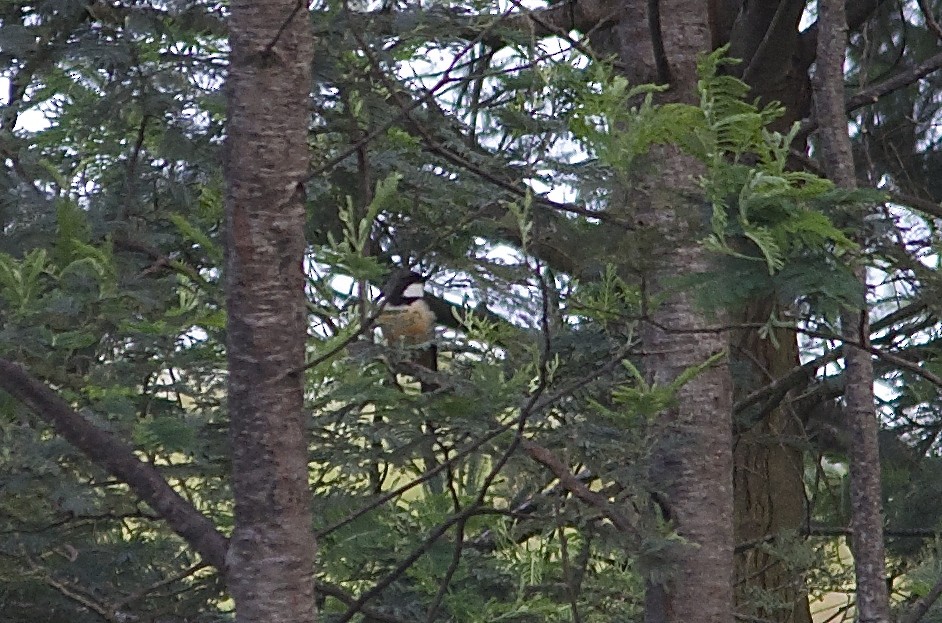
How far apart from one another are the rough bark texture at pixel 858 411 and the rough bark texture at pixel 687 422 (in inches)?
17.9

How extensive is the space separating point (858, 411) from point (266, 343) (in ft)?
5.60

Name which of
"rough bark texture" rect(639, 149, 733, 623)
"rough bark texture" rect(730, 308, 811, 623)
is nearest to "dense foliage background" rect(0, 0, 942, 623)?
"rough bark texture" rect(639, 149, 733, 623)

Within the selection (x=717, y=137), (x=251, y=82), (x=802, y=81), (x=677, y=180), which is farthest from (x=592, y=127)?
(x=802, y=81)

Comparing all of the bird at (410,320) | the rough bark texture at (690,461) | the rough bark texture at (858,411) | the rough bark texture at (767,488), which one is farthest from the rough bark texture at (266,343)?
the rough bark texture at (767,488)

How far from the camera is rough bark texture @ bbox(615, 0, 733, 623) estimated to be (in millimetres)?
3035

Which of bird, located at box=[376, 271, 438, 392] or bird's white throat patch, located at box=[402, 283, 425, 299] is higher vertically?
bird's white throat patch, located at box=[402, 283, 425, 299]

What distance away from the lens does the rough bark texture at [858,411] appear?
335 cm

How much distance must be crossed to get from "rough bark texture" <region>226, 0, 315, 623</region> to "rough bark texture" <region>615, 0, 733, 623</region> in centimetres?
92

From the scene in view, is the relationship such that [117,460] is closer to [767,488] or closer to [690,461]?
[690,461]

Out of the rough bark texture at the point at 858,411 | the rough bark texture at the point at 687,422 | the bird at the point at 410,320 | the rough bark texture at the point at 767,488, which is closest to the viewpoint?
the rough bark texture at the point at 687,422

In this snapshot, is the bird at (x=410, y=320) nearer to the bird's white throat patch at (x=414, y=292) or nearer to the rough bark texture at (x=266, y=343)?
the bird's white throat patch at (x=414, y=292)

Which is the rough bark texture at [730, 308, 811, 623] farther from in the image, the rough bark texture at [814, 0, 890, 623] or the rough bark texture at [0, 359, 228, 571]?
the rough bark texture at [0, 359, 228, 571]

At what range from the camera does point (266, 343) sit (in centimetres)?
240

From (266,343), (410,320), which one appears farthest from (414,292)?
(266,343)
